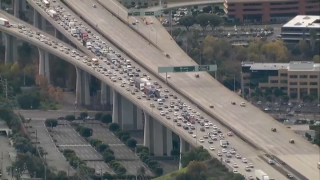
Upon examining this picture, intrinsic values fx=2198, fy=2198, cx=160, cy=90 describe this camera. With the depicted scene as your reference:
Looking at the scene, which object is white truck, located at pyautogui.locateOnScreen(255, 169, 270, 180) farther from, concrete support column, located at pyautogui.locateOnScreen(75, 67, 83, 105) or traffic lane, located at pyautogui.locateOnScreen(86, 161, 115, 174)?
concrete support column, located at pyautogui.locateOnScreen(75, 67, 83, 105)

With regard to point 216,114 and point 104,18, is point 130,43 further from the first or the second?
point 216,114

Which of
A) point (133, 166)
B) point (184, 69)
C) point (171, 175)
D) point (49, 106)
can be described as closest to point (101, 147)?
point (133, 166)

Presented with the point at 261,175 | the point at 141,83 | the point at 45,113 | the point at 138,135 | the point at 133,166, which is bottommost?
the point at 133,166

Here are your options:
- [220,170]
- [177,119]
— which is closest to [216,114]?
[177,119]

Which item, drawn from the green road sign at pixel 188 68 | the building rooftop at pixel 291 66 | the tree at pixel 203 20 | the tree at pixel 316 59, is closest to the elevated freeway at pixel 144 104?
the green road sign at pixel 188 68

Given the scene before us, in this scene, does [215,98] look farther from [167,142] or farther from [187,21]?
[187,21]

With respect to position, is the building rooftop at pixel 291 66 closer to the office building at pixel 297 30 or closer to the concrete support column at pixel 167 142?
the office building at pixel 297 30
